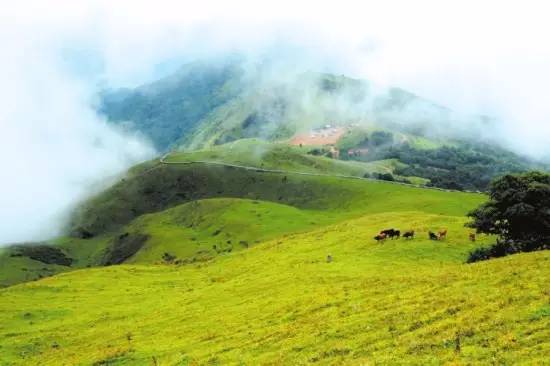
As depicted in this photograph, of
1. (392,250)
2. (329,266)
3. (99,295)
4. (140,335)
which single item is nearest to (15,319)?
Answer: (99,295)

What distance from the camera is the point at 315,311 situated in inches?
1491

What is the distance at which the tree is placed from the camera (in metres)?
51.9

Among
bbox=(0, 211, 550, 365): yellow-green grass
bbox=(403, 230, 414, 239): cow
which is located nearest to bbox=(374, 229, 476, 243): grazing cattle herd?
bbox=(403, 230, 414, 239): cow

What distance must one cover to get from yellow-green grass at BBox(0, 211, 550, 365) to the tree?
511 cm

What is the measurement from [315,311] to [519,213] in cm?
2557

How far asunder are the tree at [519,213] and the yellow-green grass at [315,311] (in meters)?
5.11

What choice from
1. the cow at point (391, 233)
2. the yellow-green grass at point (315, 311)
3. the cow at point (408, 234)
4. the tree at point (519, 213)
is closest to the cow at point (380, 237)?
the cow at point (391, 233)

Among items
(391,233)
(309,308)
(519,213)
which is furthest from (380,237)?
(309,308)

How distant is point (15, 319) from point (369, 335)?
5285cm

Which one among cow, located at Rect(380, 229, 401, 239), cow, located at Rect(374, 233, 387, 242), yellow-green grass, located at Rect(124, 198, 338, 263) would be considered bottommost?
yellow-green grass, located at Rect(124, 198, 338, 263)

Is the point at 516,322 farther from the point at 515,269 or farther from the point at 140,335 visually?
the point at 140,335

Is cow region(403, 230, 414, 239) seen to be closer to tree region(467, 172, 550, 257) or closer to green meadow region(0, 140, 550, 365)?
green meadow region(0, 140, 550, 365)

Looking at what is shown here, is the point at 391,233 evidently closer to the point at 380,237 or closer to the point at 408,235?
the point at 380,237

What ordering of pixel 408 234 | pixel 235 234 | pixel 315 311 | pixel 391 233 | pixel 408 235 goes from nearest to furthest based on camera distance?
pixel 315 311, pixel 408 234, pixel 408 235, pixel 391 233, pixel 235 234
